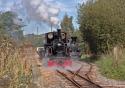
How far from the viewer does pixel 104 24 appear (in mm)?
43438

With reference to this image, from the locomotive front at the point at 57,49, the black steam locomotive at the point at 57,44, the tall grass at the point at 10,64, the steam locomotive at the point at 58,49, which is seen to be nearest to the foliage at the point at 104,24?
the steam locomotive at the point at 58,49

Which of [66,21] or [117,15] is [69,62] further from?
[66,21]

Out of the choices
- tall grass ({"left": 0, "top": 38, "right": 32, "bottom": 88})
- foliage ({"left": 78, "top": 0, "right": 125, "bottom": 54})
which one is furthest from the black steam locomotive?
tall grass ({"left": 0, "top": 38, "right": 32, "bottom": 88})

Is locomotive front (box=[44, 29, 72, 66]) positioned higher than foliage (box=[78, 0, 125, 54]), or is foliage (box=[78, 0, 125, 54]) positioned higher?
foliage (box=[78, 0, 125, 54])

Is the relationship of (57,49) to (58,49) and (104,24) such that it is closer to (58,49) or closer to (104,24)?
(58,49)

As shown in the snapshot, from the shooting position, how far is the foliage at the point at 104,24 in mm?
42688

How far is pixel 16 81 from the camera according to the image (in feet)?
37.8

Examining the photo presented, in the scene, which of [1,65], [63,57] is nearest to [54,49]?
[63,57]

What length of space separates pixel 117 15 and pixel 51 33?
9741 millimetres

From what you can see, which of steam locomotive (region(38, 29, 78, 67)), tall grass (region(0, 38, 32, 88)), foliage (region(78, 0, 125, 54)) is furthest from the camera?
foliage (region(78, 0, 125, 54))

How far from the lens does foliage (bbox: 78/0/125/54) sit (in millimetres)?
42688

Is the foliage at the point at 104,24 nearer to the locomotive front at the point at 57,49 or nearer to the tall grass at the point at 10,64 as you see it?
the locomotive front at the point at 57,49

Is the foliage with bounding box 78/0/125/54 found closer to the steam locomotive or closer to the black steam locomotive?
the steam locomotive

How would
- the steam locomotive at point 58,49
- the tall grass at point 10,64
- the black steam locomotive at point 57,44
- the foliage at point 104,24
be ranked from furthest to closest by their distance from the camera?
the foliage at point 104,24
the black steam locomotive at point 57,44
the steam locomotive at point 58,49
the tall grass at point 10,64
